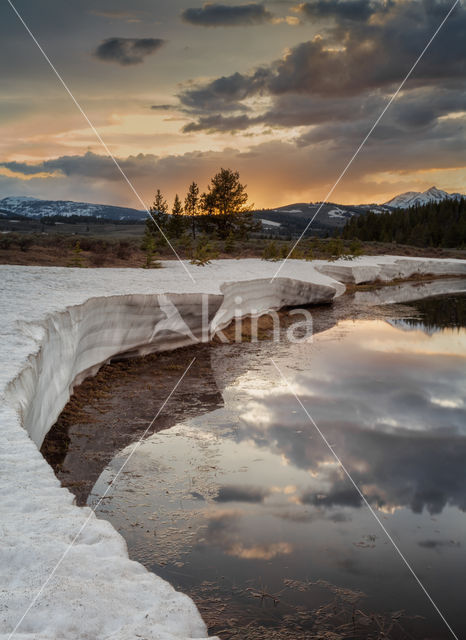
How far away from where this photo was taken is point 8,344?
5812mm

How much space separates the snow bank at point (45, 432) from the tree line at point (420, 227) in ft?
206

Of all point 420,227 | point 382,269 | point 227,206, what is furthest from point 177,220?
point 420,227

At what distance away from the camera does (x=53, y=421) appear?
6316mm

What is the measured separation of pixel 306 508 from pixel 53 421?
3040 millimetres

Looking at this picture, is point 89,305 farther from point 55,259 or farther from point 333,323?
point 55,259

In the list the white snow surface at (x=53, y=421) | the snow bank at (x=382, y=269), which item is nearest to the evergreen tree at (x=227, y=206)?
the snow bank at (x=382, y=269)

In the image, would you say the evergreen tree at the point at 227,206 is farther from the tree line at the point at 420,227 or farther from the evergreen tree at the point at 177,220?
the tree line at the point at 420,227

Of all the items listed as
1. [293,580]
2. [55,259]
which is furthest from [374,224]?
[293,580]

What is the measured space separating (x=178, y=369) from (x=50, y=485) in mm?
6722

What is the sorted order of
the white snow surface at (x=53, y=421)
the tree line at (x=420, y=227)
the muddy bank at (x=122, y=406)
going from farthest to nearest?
the tree line at (x=420, y=227), the muddy bank at (x=122, y=406), the white snow surface at (x=53, y=421)

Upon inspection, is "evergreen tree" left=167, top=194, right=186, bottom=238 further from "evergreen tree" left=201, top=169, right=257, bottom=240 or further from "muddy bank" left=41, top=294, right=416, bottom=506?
"muddy bank" left=41, top=294, right=416, bottom=506

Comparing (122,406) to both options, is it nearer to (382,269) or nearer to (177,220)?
(382,269)

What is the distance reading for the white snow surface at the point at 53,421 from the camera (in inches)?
89.4

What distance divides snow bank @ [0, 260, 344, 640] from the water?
1.24 meters
